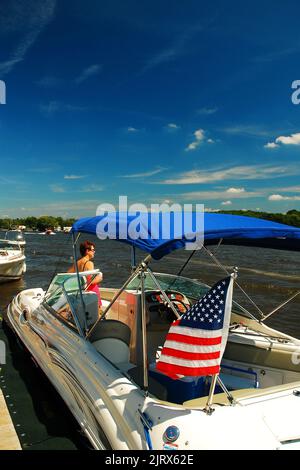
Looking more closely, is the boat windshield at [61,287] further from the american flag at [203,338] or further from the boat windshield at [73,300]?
the american flag at [203,338]

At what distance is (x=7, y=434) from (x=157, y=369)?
185 cm

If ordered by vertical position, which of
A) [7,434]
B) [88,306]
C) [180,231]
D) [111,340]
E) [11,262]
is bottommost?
[7,434]

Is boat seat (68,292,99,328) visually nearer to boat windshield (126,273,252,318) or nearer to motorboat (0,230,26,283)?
boat windshield (126,273,252,318)

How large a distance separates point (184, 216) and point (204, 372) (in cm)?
157

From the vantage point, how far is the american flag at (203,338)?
2457mm

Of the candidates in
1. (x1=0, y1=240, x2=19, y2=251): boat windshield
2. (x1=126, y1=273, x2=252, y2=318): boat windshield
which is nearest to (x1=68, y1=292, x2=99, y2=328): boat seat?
(x1=126, y1=273, x2=252, y2=318): boat windshield

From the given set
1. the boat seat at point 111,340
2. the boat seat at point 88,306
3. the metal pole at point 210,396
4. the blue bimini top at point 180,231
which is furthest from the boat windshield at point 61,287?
the metal pole at point 210,396

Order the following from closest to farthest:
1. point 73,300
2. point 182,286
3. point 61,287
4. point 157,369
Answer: point 157,369, point 73,300, point 61,287, point 182,286

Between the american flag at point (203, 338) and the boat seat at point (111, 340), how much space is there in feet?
4.30

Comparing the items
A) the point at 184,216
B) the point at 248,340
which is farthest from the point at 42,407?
the point at 184,216

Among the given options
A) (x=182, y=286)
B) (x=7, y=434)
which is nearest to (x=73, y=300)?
(x=7, y=434)

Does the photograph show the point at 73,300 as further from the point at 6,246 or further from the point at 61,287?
the point at 6,246

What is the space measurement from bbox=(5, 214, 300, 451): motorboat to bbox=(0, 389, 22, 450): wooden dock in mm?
551

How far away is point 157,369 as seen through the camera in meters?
2.78
